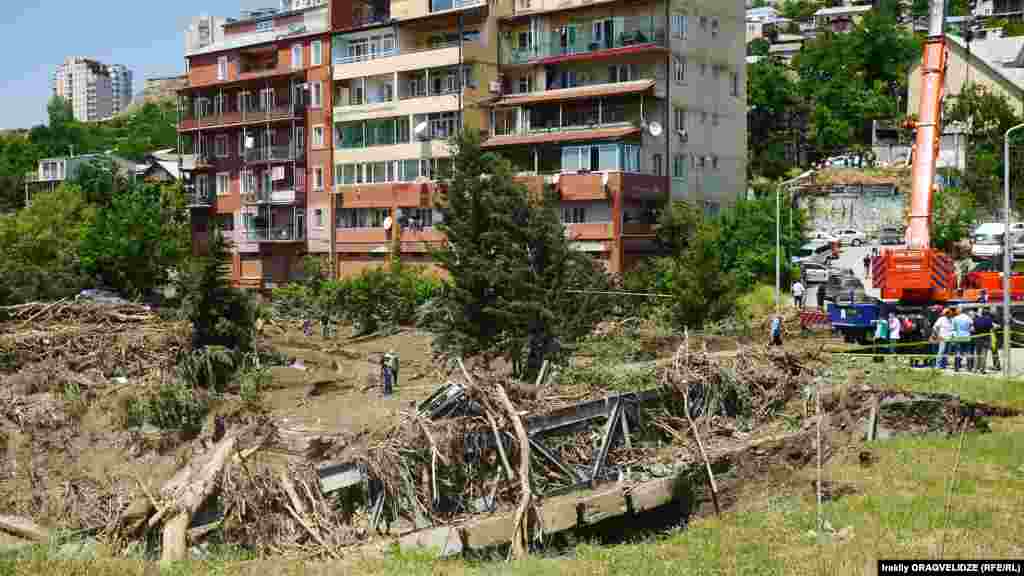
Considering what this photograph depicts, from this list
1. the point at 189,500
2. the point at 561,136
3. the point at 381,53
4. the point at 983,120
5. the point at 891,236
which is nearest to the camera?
the point at 189,500

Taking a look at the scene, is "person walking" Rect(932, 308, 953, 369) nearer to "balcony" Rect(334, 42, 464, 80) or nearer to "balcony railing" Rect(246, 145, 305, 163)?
"balcony" Rect(334, 42, 464, 80)

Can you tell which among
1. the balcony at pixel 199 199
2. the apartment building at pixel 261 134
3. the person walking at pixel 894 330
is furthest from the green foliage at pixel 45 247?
the person walking at pixel 894 330

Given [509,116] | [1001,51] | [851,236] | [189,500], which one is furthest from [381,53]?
[189,500]

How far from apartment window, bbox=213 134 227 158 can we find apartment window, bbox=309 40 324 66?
9.02 meters

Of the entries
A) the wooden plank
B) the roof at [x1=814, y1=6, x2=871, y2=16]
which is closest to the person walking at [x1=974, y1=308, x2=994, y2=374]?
the wooden plank

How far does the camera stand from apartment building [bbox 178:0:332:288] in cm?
6412

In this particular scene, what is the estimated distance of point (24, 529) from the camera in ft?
51.4

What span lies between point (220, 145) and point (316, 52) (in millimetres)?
10269

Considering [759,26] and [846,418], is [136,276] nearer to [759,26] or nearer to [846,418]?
[846,418]

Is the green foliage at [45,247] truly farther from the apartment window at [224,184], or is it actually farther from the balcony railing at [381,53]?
the balcony railing at [381,53]

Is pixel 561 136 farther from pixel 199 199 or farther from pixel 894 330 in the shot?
pixel 199 199

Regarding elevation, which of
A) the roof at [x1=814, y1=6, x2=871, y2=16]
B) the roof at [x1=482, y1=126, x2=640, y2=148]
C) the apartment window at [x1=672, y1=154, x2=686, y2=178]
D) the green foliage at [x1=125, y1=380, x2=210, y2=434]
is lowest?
the green foliage at [x1=125, y1=380, x2=210, y2=434]

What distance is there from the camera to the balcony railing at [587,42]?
52.1 meters

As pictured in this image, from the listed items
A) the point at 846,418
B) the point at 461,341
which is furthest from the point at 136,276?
the point at 846,418
